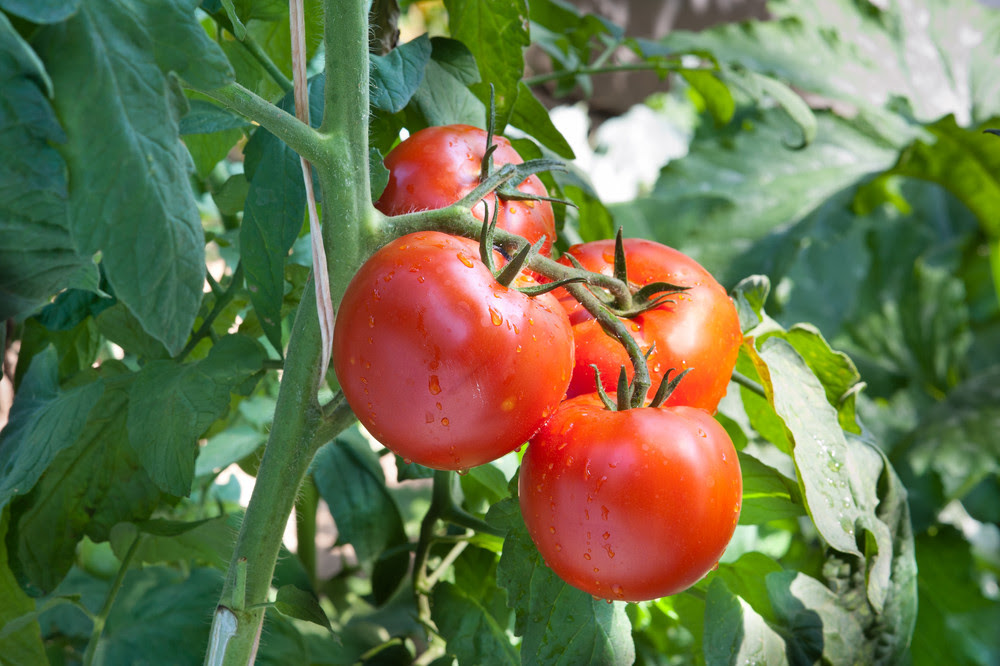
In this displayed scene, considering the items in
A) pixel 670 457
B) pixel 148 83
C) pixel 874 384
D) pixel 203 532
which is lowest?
pixel 874 384

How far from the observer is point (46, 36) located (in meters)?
0.25

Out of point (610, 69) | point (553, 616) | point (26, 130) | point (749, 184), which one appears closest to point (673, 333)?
point (553, 616)

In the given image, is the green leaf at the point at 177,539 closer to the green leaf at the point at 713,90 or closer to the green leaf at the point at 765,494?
the green leaf at the point at 765,494

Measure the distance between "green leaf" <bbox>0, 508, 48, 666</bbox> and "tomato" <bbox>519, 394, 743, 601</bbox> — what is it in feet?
0.91

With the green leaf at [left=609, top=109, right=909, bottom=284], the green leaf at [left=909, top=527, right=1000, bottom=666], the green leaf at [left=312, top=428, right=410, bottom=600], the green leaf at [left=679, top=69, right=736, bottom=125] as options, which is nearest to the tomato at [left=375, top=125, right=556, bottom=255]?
the green leaf at [left=312, top=428, right=410, bottom=600]

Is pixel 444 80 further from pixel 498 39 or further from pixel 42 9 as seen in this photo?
pixel 42 9

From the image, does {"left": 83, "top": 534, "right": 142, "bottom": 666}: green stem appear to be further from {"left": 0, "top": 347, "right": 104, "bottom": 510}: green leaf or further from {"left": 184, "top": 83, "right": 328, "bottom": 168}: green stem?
{"left": 184, "top": 83, "right": 328, "bottom": 168}: green stem

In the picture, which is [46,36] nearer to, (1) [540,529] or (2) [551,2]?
(1) [540,529]

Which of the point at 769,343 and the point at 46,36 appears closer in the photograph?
the point at 46,36

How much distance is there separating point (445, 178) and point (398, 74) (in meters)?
0.06

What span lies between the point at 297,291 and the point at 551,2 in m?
0.42

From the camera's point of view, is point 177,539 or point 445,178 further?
point 177,539

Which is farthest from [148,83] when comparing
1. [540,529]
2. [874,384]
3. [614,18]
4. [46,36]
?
[614,18]

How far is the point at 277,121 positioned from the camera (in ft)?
1.02
